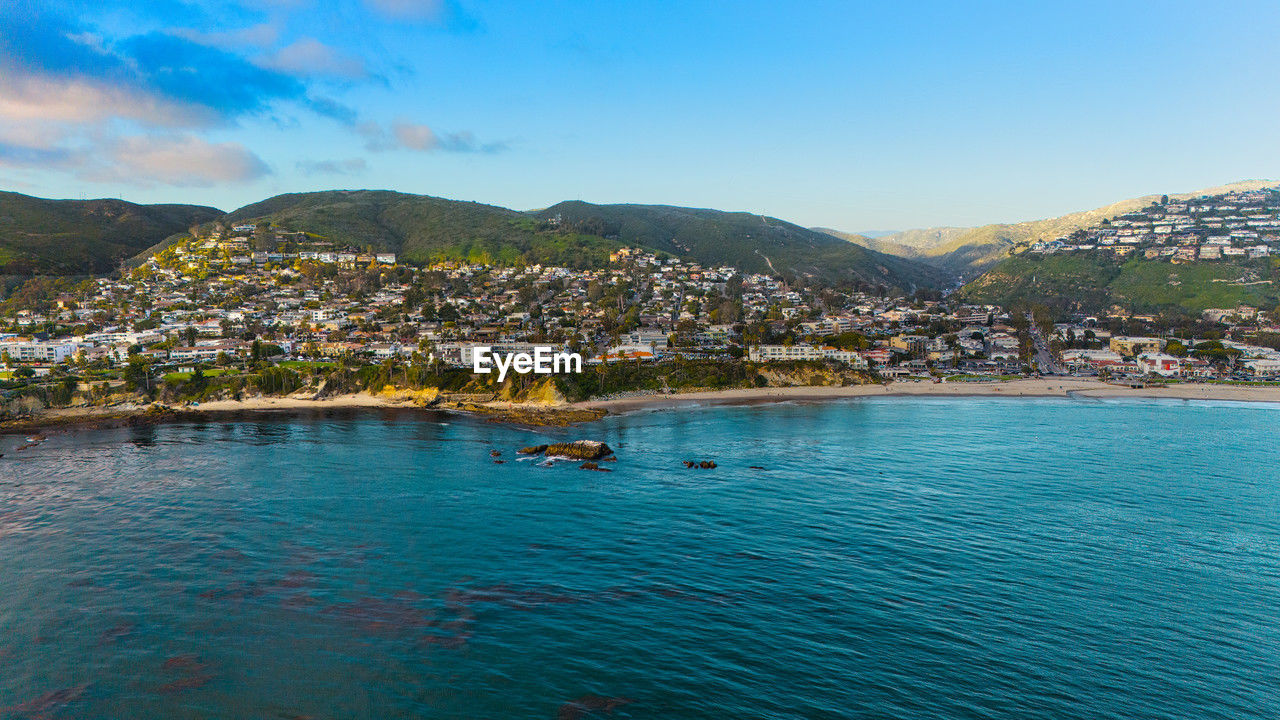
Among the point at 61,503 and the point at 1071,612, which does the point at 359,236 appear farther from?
the point at 1071,612

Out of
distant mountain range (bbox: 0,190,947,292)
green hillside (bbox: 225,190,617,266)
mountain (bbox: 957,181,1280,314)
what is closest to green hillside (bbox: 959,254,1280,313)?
mountain (bbox: 957,181,1280,314)

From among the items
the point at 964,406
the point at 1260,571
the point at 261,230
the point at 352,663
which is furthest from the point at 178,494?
the point at 261,230

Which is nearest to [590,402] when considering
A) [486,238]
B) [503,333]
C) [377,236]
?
[503,333]

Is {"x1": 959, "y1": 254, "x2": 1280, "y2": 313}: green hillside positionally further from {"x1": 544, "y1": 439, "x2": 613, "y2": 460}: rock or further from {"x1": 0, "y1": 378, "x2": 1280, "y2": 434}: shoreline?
{"x1": 544, "y1": 439, "x2": 613, "y2": 460}: rock

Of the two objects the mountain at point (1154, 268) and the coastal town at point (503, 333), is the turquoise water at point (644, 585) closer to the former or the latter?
the coastal town at point (503, 333)

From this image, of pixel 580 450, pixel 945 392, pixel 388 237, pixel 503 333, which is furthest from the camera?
pixel 388 237

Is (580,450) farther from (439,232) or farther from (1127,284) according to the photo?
(439,232)
